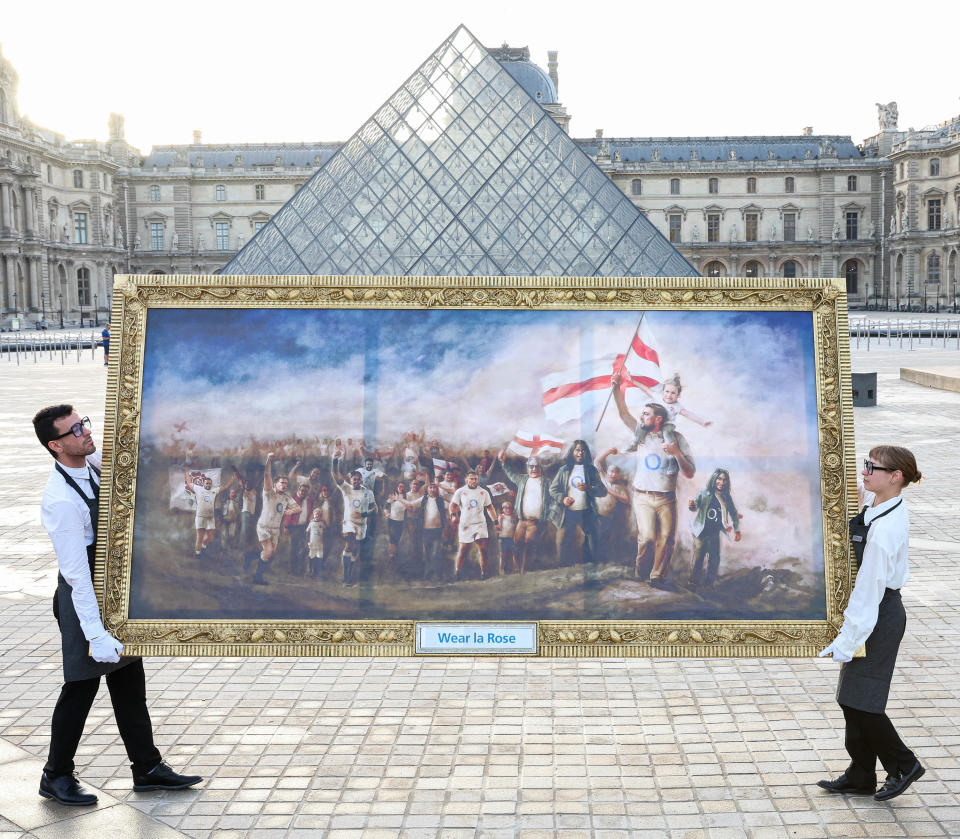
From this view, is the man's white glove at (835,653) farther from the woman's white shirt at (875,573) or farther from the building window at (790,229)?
the building window at (790,229)

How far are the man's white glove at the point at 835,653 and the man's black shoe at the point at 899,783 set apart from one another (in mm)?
526

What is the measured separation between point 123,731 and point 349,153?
12703 millimetres

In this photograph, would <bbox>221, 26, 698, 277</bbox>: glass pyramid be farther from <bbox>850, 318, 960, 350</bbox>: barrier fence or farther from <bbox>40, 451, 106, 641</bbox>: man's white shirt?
<bbox>850, 318, 960, 350</bbox>: barrier fence

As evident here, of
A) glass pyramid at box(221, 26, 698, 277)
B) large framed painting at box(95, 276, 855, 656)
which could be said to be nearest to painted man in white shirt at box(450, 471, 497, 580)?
large framed painting at box(95, 276, 855, 656)

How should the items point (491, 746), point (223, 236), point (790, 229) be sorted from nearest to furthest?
point (491, 746), point (790, 229), point (223, 236)

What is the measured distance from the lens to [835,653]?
355cm

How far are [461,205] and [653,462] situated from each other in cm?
1131

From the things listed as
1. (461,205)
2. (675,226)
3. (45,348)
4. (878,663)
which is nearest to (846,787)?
(878,663)

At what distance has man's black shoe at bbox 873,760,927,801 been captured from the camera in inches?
146

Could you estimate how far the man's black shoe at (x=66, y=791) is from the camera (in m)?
3.73

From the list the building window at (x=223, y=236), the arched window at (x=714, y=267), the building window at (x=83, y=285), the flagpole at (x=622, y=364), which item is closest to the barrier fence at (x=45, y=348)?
the building window at (x=83, y=285)

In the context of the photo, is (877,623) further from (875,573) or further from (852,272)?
(852,272)

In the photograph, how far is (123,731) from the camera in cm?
387

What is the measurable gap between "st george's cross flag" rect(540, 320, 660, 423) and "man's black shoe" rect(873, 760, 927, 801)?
1619mm
